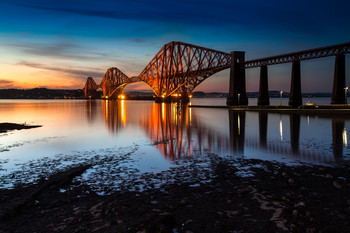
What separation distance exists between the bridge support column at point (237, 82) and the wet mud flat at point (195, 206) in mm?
61311

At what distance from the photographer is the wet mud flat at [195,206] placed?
5708 mm

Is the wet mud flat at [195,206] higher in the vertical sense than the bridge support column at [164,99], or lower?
lower

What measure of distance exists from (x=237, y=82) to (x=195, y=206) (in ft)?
220

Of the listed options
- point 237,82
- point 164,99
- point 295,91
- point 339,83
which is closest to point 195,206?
point 339,83

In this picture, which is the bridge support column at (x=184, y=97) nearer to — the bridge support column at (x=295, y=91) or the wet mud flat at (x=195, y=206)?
the bridge support column at (x=295, y=91)

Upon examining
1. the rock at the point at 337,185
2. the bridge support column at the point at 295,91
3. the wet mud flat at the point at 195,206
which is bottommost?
the wet mud flat at the point at 195,206

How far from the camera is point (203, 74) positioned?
313ft

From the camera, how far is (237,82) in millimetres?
70812

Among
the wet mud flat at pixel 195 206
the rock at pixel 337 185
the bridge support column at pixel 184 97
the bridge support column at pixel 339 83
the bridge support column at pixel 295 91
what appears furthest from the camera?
the bridge support column at pixel 184 97

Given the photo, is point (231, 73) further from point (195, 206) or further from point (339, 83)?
point (195, 206)

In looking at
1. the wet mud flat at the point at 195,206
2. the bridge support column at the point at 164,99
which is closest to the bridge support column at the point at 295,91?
the wet mud flat at the point at 195,206

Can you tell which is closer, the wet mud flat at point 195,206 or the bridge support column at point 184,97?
the wet mud flat at point 195,206

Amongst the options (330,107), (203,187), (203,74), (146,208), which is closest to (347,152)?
(203,187)

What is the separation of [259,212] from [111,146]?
1191 cm
